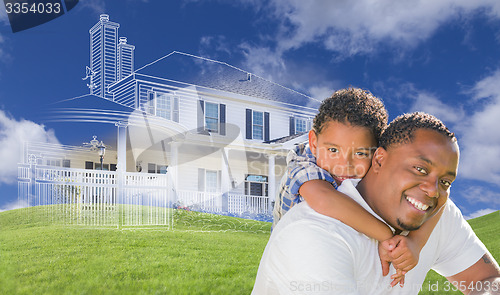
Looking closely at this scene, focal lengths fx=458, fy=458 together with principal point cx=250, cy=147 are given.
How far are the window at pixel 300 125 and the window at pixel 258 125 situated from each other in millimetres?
1671

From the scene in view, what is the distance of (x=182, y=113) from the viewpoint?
1407 cm

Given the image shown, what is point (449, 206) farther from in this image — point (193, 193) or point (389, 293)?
point (193, 193)

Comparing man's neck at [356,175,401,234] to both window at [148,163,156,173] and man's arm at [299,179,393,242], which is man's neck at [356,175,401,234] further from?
window at [148,163,156,173]

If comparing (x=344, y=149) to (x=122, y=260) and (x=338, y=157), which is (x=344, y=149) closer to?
(x=338, y=157)

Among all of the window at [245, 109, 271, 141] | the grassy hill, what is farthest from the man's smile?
the window at [245, 109, 271, 141]

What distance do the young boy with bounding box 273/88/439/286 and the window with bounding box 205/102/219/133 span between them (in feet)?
39.7

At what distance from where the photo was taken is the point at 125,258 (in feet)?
27.6

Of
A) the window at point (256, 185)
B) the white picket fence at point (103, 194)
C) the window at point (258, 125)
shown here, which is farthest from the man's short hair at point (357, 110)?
the window at point (258, 125)

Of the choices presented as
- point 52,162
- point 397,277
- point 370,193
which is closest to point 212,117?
point 52,162

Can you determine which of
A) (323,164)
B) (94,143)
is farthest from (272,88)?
(323,164)

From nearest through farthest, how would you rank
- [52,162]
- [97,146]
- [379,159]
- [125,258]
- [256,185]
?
[379,159], [125,258], [97,146], [52,162], [256,185]

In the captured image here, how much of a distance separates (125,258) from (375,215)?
292 inches

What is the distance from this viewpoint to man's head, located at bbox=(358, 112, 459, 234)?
5.41ft

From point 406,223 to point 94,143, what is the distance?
474 inches
